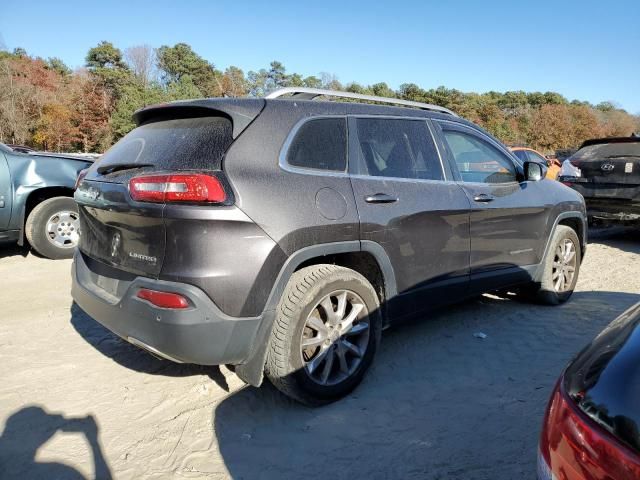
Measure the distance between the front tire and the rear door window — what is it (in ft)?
2.50

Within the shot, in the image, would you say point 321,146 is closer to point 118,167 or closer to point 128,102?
point 118,167

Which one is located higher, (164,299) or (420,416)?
(164,299)

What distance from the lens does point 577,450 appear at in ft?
3.89

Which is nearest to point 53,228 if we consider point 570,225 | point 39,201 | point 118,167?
point 39,201

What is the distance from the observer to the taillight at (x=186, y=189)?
2389 millimetres

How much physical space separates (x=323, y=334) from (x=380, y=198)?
923 mm

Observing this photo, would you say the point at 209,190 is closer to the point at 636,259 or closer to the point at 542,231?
the point at 542,231

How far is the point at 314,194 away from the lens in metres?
2.74

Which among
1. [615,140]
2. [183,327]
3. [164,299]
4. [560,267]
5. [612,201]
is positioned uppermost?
[615,140]

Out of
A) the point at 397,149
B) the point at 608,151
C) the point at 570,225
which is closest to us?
the point at 397,149

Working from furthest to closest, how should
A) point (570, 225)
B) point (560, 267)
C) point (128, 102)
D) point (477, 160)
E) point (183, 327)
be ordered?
point (128, 102), point (570, 225), point (560, 267), point (477, 160), point (183, 327)

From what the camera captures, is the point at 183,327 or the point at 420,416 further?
the point at 420,416

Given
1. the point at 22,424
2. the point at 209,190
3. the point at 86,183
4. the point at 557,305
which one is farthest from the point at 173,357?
the point at 557,305

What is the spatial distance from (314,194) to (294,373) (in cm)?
102
